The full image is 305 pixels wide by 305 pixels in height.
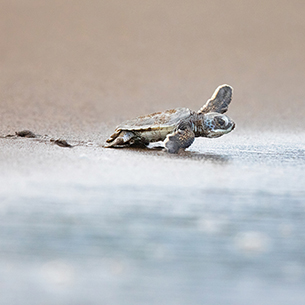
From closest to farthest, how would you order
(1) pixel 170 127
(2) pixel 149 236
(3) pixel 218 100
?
(2) pixel 149 236
(1) pixel 170 127
(3) pixel 218 100

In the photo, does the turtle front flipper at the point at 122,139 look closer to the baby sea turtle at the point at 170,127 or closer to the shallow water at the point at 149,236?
the baby sea turtle at the point at 170,127

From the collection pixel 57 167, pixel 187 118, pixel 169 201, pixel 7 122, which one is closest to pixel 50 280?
pixel 169 201

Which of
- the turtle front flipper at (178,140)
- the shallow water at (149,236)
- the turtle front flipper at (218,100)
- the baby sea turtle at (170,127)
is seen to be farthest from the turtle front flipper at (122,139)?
the shallow water at (149,236)

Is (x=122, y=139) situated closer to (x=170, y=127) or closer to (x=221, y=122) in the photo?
(x=170, y=127)

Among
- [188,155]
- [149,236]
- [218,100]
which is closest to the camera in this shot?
[149,236]

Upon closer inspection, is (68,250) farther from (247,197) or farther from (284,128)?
(284,128)

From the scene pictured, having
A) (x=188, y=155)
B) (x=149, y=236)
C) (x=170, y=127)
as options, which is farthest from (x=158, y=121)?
(x=149, y=236)
